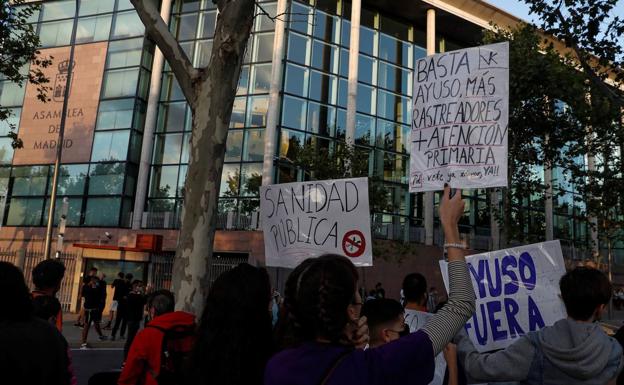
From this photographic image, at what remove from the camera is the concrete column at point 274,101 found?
26.9 meters

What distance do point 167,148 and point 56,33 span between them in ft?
35.5

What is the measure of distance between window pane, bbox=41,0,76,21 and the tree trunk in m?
31.5

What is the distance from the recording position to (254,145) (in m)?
28.0

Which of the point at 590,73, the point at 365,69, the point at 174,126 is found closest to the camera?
the point at 590,73

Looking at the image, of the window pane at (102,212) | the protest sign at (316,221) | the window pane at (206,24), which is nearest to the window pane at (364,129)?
the window pane at (206,24)

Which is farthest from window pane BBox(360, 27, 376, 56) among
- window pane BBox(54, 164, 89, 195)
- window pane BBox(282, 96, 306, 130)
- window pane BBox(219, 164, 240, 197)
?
window pane BBox(54, 164, 89, 195)

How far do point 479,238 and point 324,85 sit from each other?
1416cm

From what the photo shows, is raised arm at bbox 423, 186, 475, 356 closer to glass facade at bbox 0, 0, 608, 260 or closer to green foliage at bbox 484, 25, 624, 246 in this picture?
green foliage at bbox 484, 25, 624, 246

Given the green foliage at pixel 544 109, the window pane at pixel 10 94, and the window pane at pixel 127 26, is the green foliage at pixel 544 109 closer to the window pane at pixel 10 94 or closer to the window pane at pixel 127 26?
the window pane at pixel 127 26

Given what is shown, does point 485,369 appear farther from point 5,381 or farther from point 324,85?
point 324,85

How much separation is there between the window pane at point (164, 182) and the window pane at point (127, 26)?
8248 mm

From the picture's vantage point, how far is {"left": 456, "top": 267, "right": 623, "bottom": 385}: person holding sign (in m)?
2.33

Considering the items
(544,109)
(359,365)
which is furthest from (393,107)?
(359,365)

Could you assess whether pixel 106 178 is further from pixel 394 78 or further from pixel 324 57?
pixel 394 78
